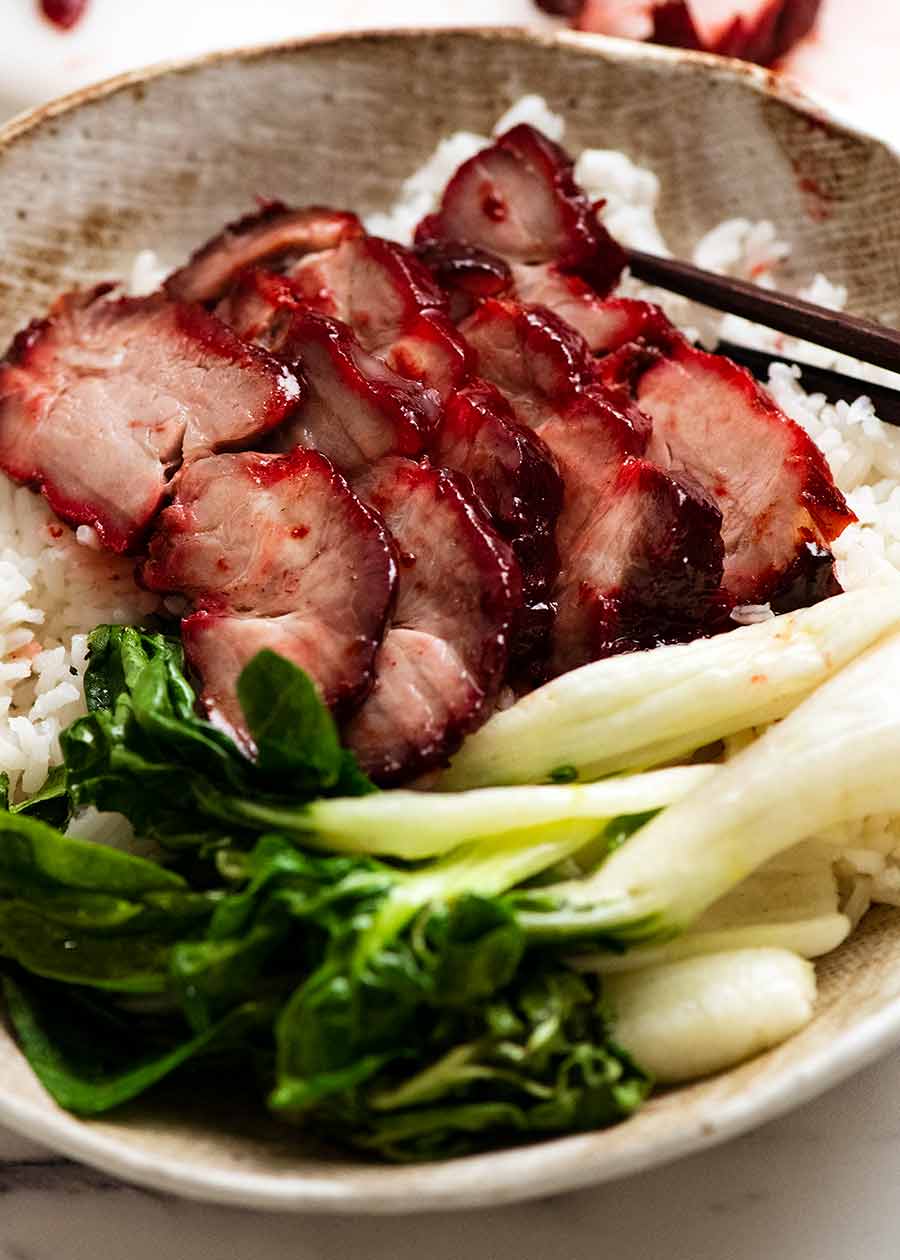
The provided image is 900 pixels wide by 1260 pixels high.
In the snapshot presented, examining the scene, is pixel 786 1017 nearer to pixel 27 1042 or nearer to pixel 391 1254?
pixel 391 1254

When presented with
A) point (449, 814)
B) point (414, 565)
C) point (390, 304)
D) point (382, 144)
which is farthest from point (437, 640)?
point (382, 144)

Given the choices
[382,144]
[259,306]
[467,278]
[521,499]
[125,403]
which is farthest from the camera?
[382,144]

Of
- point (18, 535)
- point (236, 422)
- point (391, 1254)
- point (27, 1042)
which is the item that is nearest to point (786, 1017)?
point (391, 1254)

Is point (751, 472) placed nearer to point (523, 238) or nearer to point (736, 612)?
point (736, 612)

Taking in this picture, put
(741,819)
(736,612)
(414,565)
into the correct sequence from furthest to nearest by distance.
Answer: (736,612) < (414,565) < (741,819)

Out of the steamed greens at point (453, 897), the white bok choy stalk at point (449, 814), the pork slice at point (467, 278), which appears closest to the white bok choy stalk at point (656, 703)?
the steamed greens at point (453, 897)

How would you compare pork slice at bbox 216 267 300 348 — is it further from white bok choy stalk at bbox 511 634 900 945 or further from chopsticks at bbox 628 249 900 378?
white bok choy stalk at bbox 511 634 900 945

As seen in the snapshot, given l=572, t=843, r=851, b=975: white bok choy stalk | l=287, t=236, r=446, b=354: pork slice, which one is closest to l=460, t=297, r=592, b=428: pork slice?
l=287, t=236, r=446, b=354: pork slice
